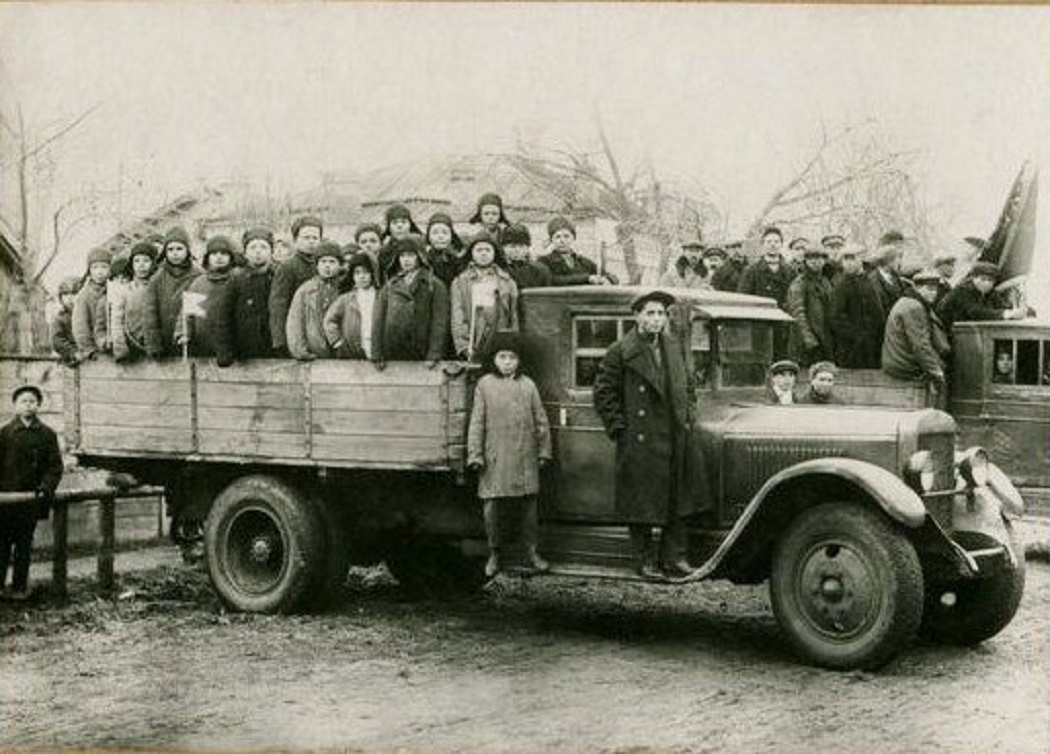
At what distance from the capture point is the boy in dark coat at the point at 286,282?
27.3 ft

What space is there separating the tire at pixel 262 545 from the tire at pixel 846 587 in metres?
2.75

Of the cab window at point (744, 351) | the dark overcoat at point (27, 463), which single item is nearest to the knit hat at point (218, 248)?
the dark overcoat at point (27, 463)

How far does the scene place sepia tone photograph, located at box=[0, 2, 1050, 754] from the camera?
21.4ft

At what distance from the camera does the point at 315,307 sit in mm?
8219

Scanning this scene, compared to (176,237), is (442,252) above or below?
below

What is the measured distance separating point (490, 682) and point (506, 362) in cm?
174

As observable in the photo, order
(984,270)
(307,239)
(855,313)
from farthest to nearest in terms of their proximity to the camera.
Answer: (855,313)
(984,270)
(307,239)

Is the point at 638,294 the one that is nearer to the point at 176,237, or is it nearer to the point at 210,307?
the point at 210,307

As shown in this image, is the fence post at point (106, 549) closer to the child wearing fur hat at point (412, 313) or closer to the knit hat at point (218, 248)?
the knit hat at point (218, 248)

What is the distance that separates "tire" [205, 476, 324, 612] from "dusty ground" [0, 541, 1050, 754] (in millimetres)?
171

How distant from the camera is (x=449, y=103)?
27.1 feet

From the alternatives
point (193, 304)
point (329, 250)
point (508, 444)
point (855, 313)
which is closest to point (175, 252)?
point (193, 304)

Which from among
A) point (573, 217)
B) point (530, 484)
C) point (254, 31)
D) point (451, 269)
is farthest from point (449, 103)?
point (573, 217)

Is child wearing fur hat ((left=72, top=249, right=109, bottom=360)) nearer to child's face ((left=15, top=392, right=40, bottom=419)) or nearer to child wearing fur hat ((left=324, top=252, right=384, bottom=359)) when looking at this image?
child's face ((left=15, top=392, right=40, bottom=419))
